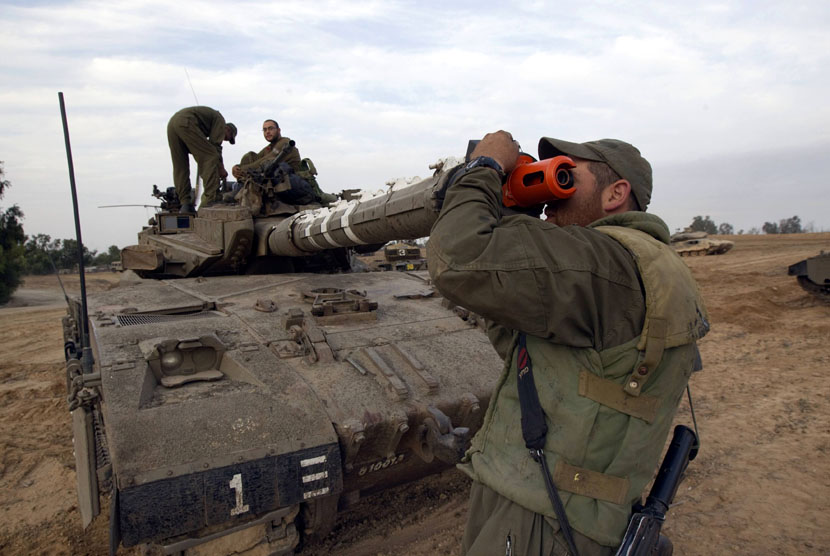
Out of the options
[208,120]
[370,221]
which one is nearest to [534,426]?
[370,221]

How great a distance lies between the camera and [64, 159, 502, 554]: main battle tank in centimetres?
247

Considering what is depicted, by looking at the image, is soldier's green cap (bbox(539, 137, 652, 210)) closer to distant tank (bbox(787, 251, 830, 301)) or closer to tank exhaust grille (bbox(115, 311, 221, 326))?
tank exhaust grille (bbox(115, 311, 221, 326))

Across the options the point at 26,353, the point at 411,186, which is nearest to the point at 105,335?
the point at 411,186

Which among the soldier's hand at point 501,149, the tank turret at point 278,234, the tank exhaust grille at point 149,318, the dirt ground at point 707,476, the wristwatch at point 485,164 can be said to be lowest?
the dirt ground at point 707,476

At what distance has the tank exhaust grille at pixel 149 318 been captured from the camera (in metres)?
3.87

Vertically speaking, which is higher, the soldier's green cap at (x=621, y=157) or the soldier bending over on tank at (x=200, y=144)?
the soldier bending over on tank at (x=200, y=144)

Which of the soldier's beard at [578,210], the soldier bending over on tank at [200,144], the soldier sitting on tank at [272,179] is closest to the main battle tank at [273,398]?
the soldier's beard at [578,210]

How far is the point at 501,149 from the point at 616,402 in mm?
775

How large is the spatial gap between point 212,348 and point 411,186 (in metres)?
1.50

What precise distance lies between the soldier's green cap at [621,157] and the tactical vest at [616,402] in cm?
20

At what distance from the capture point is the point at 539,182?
1624 mm

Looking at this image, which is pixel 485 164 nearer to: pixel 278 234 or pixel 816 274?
pixel 278 234

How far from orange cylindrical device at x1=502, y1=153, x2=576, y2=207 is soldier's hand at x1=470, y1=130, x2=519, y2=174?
0.03 meters

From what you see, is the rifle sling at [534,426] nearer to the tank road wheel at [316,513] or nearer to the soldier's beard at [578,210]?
the soldier's beard at [578,210]
